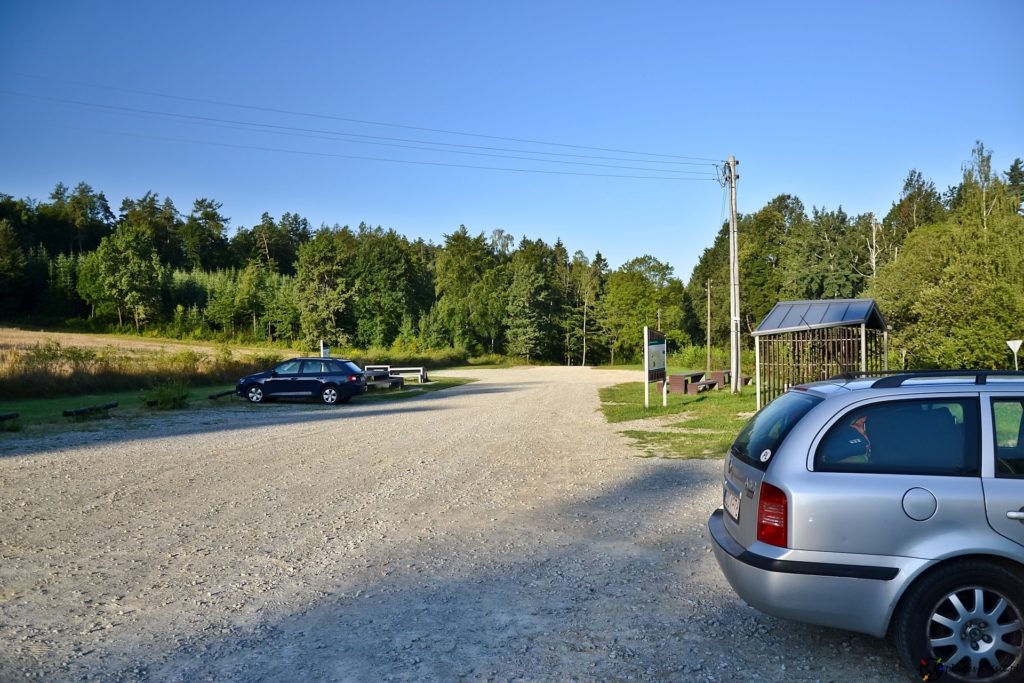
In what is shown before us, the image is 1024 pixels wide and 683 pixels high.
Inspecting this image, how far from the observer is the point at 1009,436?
4242 millimetres

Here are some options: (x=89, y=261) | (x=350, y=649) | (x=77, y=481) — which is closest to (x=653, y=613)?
(x=350, y=649)

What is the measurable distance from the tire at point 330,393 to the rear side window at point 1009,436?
24.3 m

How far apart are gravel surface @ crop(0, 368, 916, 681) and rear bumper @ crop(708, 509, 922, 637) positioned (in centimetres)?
37

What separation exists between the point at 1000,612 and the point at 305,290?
84289 mm

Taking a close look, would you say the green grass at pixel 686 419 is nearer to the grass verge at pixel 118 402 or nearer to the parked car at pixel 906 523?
the parked car at pixel 906 523

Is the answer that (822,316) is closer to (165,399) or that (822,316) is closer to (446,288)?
(165,399)

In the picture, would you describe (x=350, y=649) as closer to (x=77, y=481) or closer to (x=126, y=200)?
(x=77, y=481)

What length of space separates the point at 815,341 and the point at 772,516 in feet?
57.0

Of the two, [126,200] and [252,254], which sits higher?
[126,200]

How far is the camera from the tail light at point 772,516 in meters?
4.17

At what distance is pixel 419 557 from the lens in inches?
258

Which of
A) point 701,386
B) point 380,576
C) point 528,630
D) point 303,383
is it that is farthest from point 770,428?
point 701,386

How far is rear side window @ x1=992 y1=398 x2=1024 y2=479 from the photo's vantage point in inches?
161

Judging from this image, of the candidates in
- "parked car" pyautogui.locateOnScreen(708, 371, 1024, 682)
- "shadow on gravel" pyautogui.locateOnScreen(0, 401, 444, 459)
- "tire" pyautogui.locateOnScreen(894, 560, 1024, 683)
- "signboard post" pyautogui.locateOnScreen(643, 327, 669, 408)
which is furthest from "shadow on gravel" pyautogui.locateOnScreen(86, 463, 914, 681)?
"signboard post" pyautogui.locateOnScreen(643, 327, 669, 408)
